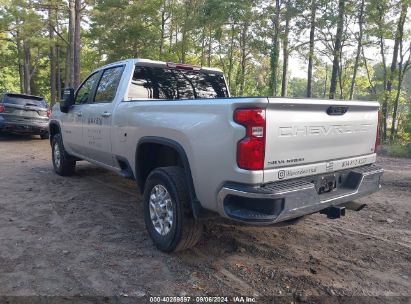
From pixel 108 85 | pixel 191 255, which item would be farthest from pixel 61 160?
pixel 191 255

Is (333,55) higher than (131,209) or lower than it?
higher

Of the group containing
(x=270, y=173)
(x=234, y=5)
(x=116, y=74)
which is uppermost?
(x=234, y=5)

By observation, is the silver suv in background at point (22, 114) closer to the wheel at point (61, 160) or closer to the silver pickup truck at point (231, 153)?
the wheel at point (61, 160)

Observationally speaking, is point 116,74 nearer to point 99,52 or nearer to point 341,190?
point 341,190

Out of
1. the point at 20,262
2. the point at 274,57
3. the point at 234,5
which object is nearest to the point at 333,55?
the point at 274,57

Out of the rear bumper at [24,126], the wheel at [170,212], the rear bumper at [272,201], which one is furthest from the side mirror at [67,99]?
the rear bumper at [24,126]

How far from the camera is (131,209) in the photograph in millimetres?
4992

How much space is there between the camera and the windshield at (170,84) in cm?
470

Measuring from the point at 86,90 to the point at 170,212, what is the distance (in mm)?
3200

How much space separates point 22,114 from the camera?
1214cm

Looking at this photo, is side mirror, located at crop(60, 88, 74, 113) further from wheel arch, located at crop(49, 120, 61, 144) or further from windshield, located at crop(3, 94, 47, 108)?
windshield, located at crop(3, 94, 47, 108)

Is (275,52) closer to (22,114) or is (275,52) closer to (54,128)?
(22,114)

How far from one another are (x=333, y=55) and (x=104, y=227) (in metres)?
15.6

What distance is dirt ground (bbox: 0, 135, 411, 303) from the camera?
300 centimetres
